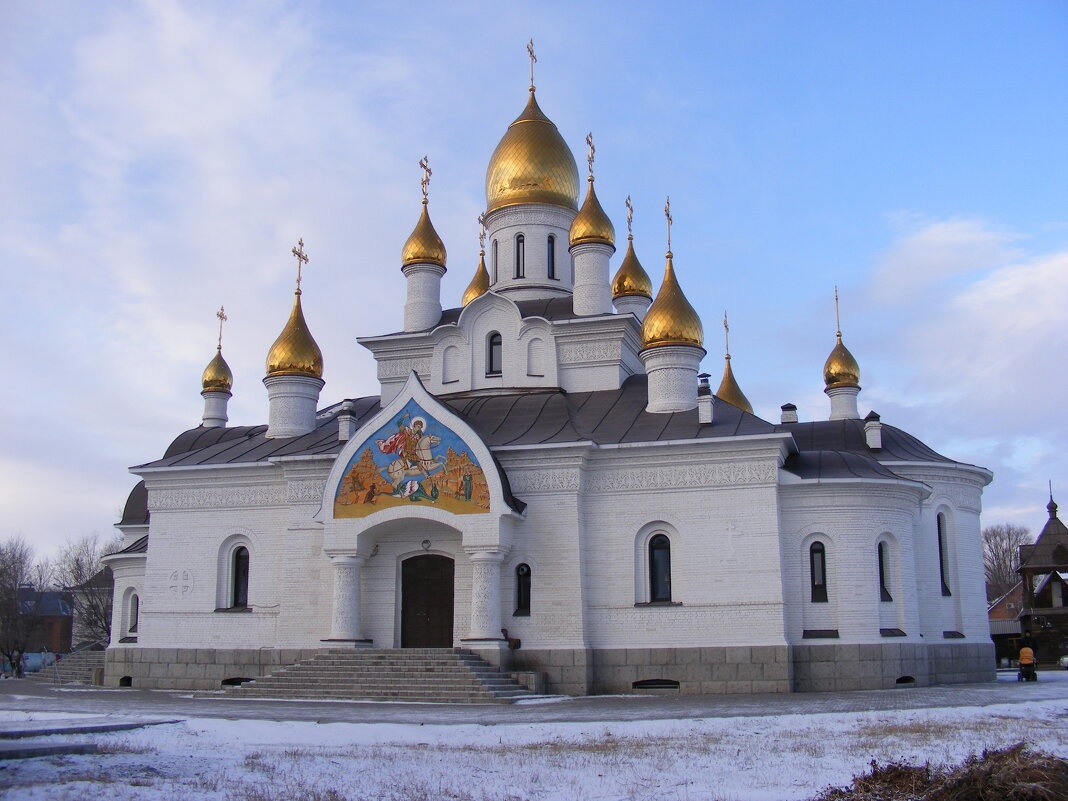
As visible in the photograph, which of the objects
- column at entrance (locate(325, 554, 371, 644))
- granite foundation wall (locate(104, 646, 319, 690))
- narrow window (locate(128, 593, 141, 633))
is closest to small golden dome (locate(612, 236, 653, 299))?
column at entrance (locate(325, 554, 371, 644))

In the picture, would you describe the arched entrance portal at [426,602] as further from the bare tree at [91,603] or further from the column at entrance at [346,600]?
the bare tree at [91,603]

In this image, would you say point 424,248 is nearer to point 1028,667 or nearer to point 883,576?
point 883,576

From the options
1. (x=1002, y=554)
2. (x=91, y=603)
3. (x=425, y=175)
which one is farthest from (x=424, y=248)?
(x=1002, y=554)

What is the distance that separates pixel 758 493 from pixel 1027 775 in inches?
492

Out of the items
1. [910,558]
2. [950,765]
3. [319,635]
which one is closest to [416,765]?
[950,765]

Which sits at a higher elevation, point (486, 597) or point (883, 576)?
point (883, 576)

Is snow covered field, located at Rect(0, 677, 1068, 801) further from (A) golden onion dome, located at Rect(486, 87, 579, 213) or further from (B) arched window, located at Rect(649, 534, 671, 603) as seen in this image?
(A) golden onion dome, located at Rect(486, 87, 579, 213)

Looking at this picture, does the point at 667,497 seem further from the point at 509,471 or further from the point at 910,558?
the point at 910,558

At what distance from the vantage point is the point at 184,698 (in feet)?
59.9

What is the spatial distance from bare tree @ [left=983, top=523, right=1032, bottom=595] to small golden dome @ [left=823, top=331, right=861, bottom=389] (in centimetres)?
3962

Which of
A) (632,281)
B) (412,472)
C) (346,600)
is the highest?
(632,281)

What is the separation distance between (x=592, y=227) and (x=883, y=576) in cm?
949

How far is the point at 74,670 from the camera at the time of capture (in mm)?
25344

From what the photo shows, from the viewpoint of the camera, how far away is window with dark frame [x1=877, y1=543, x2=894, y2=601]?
19.8 m
